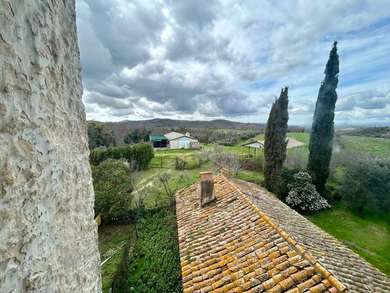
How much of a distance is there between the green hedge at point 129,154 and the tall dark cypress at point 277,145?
47.6 ft

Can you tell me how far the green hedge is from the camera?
83.7 ft

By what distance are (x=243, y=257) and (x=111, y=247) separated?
8766 millimetres

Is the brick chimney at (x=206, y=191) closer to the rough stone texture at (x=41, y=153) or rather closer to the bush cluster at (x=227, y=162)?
the rough stone texture at (x=41, y=153)

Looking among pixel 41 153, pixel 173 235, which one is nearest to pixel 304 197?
pixel 173 235

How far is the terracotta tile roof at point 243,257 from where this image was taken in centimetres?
409

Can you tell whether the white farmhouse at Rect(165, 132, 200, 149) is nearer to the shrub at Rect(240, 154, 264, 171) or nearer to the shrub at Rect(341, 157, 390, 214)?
the shrub at Rect(240, 154, 264, 171)

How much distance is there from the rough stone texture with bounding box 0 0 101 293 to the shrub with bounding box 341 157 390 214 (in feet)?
64.9

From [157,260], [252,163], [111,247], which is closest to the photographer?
[157,260]

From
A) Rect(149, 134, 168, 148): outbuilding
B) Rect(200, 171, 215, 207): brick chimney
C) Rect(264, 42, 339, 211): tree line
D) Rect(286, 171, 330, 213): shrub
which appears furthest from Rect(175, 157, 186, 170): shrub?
Rect(149, 134, 168, 148): outbuilding

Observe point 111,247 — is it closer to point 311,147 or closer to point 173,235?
point 173,235

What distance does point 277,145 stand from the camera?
18281 mm

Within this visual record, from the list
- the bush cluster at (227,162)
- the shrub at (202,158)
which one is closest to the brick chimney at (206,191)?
the bush cluster at (227,162)

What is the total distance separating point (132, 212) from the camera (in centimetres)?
1449

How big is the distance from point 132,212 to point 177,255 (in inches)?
319
